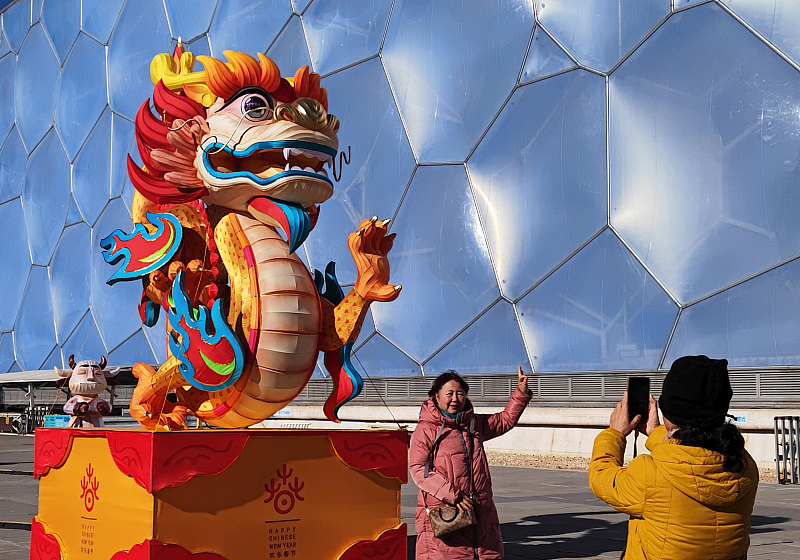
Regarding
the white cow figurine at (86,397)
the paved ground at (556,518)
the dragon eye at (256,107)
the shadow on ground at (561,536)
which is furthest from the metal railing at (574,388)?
the dragon eye at (256,107)

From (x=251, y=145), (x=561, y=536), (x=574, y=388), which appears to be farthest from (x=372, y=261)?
(x=574, y=388)

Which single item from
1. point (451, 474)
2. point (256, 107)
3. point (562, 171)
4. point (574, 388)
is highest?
point (562, 171)

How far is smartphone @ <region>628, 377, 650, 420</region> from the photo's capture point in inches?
107

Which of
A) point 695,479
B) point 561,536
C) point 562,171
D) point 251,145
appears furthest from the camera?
point 562,171

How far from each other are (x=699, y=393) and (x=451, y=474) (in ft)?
7.15

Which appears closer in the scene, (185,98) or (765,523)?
(185,98)

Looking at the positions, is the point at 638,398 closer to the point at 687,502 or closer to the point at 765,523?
the point at 687,502

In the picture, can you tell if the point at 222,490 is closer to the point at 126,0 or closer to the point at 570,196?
the point at 570,196

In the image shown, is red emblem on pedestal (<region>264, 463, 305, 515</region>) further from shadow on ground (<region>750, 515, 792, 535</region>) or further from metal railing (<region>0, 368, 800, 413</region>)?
shadow on ground (<region>750, 515, 792, 535</region>)

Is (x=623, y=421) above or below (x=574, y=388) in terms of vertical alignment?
above

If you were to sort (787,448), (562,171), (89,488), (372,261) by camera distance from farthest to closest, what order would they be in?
(562,171) → (787,448) → (372,261) → (89,488)

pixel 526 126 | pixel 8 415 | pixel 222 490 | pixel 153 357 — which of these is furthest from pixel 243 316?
pixel 8 415

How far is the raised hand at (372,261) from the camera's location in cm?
527

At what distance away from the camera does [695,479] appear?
2471 mm
